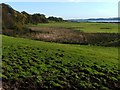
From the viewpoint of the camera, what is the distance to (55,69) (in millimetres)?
19734

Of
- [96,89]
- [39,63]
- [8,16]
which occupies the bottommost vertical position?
[96,89]

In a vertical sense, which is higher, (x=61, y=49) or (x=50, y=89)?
(x=61, y=49)

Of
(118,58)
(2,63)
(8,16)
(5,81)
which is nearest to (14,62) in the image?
(2,63)

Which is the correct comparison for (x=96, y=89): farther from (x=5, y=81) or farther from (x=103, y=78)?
(x=5, y=81)

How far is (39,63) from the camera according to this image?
20.4 metres

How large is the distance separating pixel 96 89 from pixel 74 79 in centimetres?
149

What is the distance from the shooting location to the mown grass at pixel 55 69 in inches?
695

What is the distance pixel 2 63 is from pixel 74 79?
461 centimetres

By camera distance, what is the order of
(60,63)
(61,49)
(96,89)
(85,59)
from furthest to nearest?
(61,49), (85,59), (60,63), (96,89)

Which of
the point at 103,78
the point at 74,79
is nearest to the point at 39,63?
the point at 74,79

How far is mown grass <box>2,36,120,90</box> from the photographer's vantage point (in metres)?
17.7

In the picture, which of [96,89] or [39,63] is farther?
[39,63]

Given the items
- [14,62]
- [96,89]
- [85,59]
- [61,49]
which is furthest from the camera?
[61,49]

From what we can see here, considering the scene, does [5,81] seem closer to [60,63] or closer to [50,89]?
[50,89]
